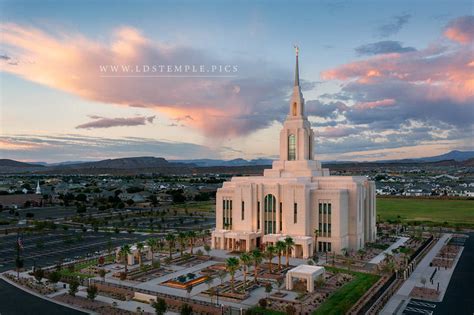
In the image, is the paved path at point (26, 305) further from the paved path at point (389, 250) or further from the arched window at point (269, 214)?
the paved path at point (389, 250)

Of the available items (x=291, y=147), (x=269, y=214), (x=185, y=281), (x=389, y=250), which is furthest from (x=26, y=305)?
(x=389, y=250)

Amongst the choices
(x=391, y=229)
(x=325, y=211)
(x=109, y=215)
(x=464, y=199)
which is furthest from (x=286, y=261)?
(x=464, y=199)

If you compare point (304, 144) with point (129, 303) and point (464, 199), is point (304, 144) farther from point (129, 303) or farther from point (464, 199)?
point (464, 199)

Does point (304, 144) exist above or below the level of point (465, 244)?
A: above

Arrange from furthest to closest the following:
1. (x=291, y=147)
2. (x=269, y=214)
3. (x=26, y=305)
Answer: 1. (x=291, y=147)
2. (x=269, y=214)
3. (x=26, y=305)

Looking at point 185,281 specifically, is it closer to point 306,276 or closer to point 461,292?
point 306,276

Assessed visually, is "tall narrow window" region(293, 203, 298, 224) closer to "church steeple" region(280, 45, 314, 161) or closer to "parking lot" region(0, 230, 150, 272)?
"church steeple" region(280, 45, 314, 161)

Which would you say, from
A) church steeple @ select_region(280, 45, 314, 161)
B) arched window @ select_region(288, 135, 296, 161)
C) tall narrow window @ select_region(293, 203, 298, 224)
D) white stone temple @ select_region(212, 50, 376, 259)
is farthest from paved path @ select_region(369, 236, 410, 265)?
arched window @ select_region(288, 135, 296, 161)
